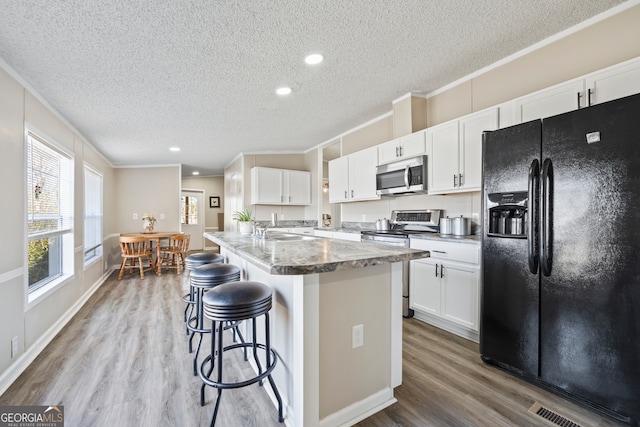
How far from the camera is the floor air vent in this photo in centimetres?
152

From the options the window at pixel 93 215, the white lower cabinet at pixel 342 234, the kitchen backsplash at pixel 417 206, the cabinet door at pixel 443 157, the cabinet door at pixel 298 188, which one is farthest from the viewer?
the cabinet door at pixel 298 188

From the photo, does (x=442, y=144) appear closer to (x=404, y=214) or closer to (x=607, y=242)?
(x=404, y=214)

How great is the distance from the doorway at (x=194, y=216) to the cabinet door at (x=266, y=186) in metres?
4.25

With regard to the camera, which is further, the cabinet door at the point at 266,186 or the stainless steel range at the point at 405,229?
the cabinet door at the point at 266,186

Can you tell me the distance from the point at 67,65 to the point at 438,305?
3.87 m

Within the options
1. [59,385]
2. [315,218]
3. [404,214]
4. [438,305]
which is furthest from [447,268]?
[315,218]

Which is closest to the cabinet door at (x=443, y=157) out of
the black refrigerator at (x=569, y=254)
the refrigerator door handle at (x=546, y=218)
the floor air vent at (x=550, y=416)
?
the black refrigerator at (x=569, y=254)

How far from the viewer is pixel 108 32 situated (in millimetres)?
1958

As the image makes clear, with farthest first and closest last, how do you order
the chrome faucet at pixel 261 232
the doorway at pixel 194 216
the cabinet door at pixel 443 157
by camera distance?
the doorway at pixel 194 216 < the cabinet door at pixel 443 157 < the chrome faucet at pixel 261 232

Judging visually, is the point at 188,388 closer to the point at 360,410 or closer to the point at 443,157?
the point at 360,410

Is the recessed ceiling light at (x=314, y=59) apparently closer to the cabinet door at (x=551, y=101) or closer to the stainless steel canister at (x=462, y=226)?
the cabinet door at (x=551, y=101)

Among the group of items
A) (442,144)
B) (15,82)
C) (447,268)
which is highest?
(15,82)

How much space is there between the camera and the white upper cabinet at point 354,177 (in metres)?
3.88

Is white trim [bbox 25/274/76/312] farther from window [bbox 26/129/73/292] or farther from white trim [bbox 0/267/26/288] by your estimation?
white trim [bbox 0/267/26/288]
